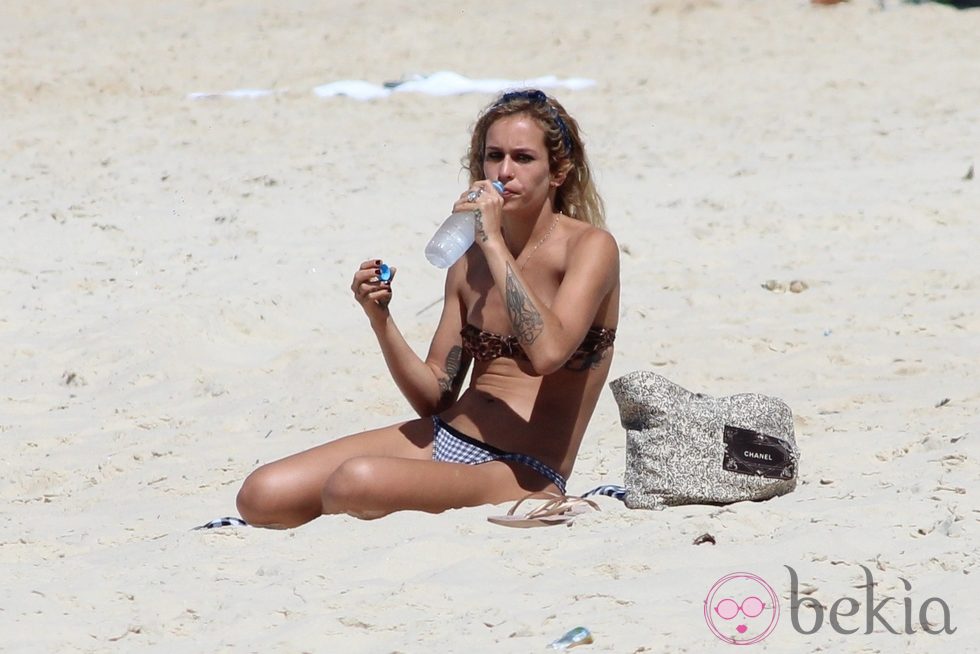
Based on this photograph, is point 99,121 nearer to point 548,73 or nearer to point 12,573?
point 548,73

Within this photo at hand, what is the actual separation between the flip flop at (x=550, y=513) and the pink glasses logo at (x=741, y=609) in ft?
1.98

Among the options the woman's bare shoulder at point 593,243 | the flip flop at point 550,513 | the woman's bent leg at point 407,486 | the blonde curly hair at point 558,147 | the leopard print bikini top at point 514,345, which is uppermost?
the blonde curly hair at point 558,147

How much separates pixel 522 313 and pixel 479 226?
0.24 meters

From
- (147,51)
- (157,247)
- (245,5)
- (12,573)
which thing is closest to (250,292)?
(157,247)

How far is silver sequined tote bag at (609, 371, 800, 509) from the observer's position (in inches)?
139

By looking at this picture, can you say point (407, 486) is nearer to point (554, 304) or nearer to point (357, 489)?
point (357, 489)

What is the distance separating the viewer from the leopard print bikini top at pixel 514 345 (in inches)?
147

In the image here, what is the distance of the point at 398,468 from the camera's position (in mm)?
3525

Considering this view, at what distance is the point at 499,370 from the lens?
149 inches

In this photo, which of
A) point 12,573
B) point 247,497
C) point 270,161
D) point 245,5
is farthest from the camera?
point 245,5

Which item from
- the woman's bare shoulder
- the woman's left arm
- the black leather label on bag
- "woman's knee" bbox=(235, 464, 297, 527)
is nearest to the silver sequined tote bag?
the black leather label on bag

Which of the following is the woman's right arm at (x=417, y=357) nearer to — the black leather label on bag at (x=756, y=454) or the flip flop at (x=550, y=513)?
the flip flop at (x=550, y=513)

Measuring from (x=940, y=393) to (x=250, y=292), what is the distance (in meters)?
2.90

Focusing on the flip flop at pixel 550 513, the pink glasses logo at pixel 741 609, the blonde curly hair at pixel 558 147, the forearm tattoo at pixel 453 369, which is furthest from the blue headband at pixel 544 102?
the pink glasses logo at pixel 741 609
